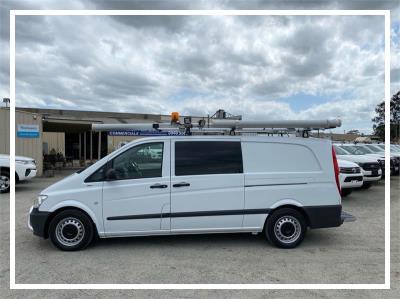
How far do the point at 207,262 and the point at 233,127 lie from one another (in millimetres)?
2281

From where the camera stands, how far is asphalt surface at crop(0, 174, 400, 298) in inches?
167

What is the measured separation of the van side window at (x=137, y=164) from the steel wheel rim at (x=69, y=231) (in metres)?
0.95

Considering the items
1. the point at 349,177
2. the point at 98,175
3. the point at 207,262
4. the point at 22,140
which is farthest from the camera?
the point at 22,140

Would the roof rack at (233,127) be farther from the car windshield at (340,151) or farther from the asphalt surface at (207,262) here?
the car windshield at (340,151)

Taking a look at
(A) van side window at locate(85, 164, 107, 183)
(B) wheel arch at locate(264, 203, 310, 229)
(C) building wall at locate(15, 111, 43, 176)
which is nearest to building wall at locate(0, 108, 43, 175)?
(C) building wall at locate(15, 111, 43, 176)

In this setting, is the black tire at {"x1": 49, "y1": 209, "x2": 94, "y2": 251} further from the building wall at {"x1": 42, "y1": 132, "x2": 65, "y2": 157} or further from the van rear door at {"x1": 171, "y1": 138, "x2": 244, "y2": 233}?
the building wall at {"x1": 42, "y1": 132, "x2": 65, "y2": 157}

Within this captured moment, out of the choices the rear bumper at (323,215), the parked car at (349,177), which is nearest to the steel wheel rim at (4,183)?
the rear bumper at (323,215)

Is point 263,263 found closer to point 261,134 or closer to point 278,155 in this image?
point 278,155

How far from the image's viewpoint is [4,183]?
1156 centimetres

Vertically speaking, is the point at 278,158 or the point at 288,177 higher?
the point at 278,158

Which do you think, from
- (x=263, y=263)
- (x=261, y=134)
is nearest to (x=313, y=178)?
(x=261, y=134)

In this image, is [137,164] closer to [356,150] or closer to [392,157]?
[356,150]

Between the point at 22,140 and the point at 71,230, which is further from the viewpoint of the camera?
the point at 22,140

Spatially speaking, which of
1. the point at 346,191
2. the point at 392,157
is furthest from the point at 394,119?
the point at 346,191
